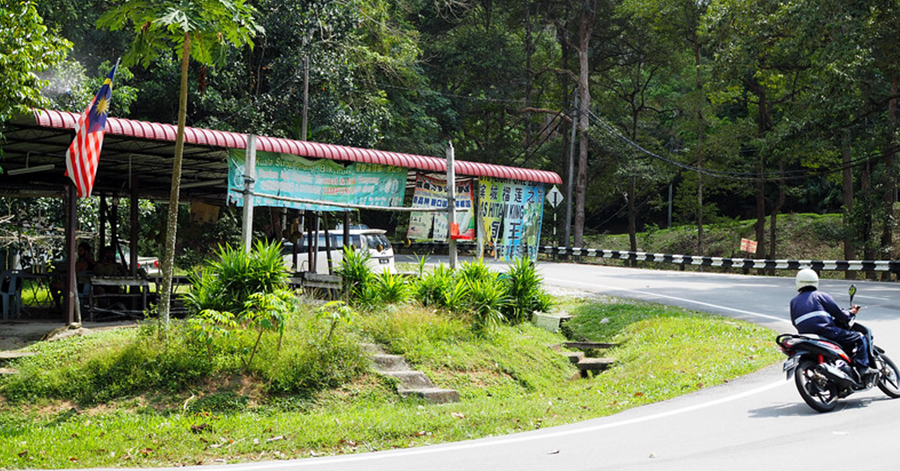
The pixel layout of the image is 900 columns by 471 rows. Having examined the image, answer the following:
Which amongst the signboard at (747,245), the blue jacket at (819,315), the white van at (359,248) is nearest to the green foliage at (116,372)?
the blue jacket at (819,315)

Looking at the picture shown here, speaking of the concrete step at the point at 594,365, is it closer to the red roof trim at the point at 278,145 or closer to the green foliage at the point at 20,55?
the red roof trim at the point at 278,145

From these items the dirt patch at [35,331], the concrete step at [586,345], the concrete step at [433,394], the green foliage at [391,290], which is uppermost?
the green foliage at [391,290]

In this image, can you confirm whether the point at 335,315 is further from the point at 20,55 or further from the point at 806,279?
the point at 20,55

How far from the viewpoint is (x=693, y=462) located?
6.48m

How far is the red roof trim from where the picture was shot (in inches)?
450

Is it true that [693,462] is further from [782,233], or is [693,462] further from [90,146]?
[782,233]

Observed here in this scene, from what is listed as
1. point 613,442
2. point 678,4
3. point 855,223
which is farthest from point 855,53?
point 613,442

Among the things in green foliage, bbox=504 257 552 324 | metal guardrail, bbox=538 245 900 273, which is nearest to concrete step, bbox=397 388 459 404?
green foliage, bbox=504 257 552 324

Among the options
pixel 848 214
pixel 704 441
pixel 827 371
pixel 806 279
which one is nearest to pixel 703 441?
pixel 704 441

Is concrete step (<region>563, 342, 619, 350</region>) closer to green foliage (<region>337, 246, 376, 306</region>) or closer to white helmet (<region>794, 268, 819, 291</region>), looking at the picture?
green foliage (<region>337, 246, 376, 306</region>)

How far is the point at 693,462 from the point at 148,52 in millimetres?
7688

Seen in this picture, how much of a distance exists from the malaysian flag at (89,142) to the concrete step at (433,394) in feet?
16.2

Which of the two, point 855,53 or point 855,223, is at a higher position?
point 855,53

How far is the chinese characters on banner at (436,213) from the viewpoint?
51.5ft
